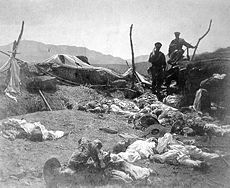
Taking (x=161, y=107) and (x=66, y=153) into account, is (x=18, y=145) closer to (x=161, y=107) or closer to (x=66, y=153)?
(x=66, y=153)

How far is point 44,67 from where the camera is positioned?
11281 mm

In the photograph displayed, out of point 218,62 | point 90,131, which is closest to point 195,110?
point 218,62

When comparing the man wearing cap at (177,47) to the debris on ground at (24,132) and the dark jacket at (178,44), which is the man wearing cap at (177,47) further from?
the debris on ground at (24,132)

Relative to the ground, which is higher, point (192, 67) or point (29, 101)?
point (192, 67)

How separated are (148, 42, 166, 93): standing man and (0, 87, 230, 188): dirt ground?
5.18 metres

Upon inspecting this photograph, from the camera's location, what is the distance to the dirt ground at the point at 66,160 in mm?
3703

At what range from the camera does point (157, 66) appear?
35.4 ft

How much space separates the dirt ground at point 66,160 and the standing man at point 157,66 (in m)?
5.18

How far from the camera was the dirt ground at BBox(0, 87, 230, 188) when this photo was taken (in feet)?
12.1

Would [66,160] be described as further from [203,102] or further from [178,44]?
[178,44]

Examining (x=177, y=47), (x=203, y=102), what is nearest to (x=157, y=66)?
(x=177, y=47)

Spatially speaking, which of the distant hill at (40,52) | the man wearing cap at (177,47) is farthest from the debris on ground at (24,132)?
the distant hill at (40,52)

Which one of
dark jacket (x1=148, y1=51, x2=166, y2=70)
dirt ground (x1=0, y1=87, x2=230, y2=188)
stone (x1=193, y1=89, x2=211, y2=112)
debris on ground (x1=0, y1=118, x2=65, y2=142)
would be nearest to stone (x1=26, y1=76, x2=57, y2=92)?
dirt ground (x1=0, y1=87, x2=230, y2=188)

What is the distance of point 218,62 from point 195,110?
1760 millimetres
